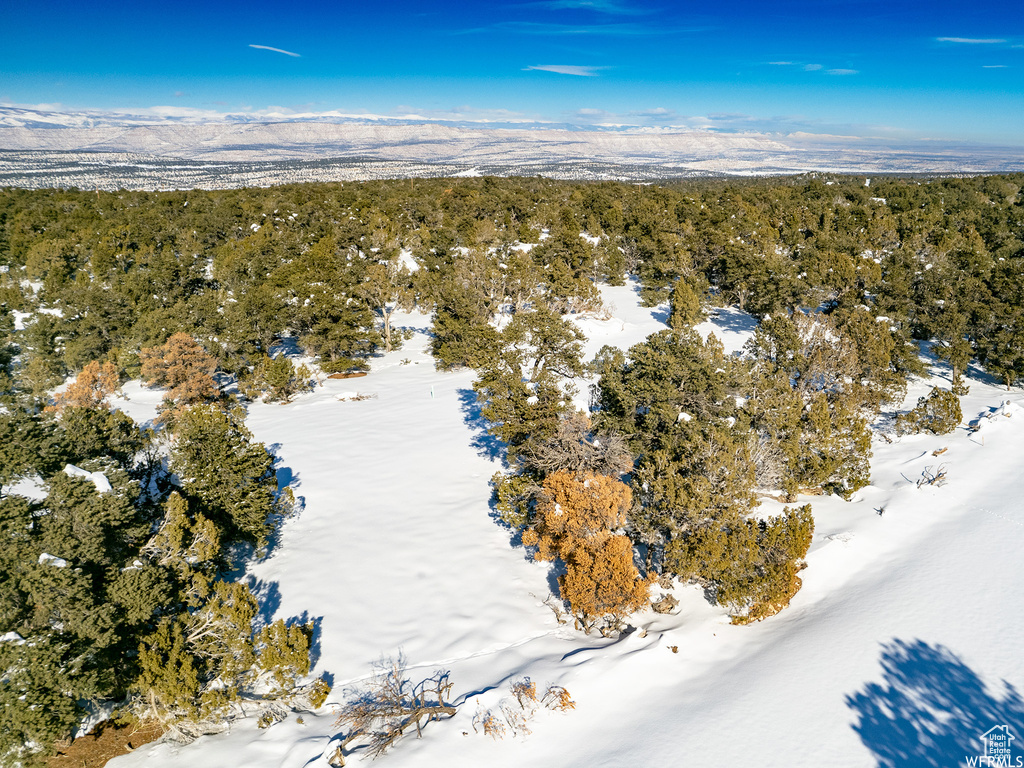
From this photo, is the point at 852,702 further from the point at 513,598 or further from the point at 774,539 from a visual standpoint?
the point at 513,598

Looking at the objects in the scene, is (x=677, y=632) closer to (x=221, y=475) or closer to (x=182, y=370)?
(x=221, y=475)

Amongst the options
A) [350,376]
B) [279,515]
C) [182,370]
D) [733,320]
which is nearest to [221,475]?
[279,515]

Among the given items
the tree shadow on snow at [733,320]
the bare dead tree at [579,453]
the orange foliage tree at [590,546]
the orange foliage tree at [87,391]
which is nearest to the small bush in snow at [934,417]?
the tree shadow on snow at [733,320]

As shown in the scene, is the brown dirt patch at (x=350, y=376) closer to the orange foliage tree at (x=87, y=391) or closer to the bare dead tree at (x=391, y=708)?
the orange foliage tree at (x=87, y=391)

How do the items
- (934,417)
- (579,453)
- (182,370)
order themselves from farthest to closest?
(182,370) < (934,417) < (579,453)

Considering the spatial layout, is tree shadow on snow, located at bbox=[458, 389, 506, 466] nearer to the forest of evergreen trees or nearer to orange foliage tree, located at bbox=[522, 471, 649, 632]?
the forest of evergreen trees

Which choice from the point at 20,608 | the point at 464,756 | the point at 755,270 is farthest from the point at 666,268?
the point at 20,608
